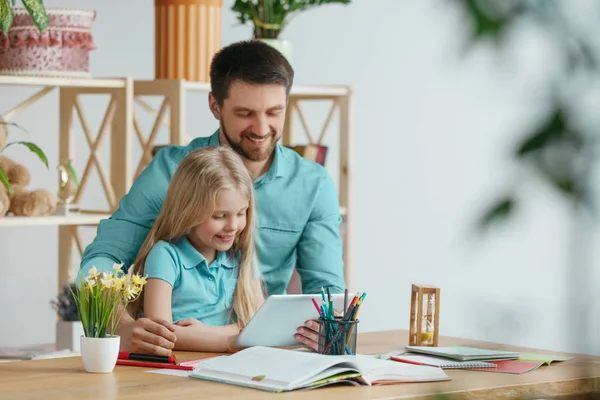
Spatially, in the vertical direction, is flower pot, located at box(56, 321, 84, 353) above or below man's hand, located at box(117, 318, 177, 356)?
below

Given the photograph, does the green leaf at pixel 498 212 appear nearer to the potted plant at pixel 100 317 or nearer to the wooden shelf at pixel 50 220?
the potted plant at pixel 100 317

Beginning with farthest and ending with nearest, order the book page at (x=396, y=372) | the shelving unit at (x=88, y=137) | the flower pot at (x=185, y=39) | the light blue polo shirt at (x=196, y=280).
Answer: the flower pot at (x=185, y=39), the shelving unit at (x=88, y=137), the light blue polo shirt at (x=196, y=280), the book page at (x=396, y=372)

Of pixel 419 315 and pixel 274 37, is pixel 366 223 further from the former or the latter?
pixel 419 315

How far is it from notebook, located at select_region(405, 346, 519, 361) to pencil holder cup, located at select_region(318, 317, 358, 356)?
0.20 metres

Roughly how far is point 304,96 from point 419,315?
1.84m

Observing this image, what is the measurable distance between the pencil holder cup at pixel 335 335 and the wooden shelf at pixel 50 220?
1451mm

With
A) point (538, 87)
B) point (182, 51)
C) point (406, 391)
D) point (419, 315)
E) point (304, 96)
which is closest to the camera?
point (538, 87)

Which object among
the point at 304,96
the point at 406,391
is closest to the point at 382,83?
the point at 304,96

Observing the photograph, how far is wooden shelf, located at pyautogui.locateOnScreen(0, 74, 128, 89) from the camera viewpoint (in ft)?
9.94

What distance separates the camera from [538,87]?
0.25m

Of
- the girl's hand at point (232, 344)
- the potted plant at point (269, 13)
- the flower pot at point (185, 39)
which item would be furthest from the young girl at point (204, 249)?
the potted plant at point (269, 13)

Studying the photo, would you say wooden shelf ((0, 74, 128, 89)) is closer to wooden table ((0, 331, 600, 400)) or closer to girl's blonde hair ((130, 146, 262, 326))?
girl's blonde hair ((130, 146, 262, 326))

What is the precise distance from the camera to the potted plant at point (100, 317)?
1.74m

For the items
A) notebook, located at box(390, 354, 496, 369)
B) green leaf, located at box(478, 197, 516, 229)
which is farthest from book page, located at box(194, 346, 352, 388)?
green leaf, located at box(478, 197, 516, 229)
